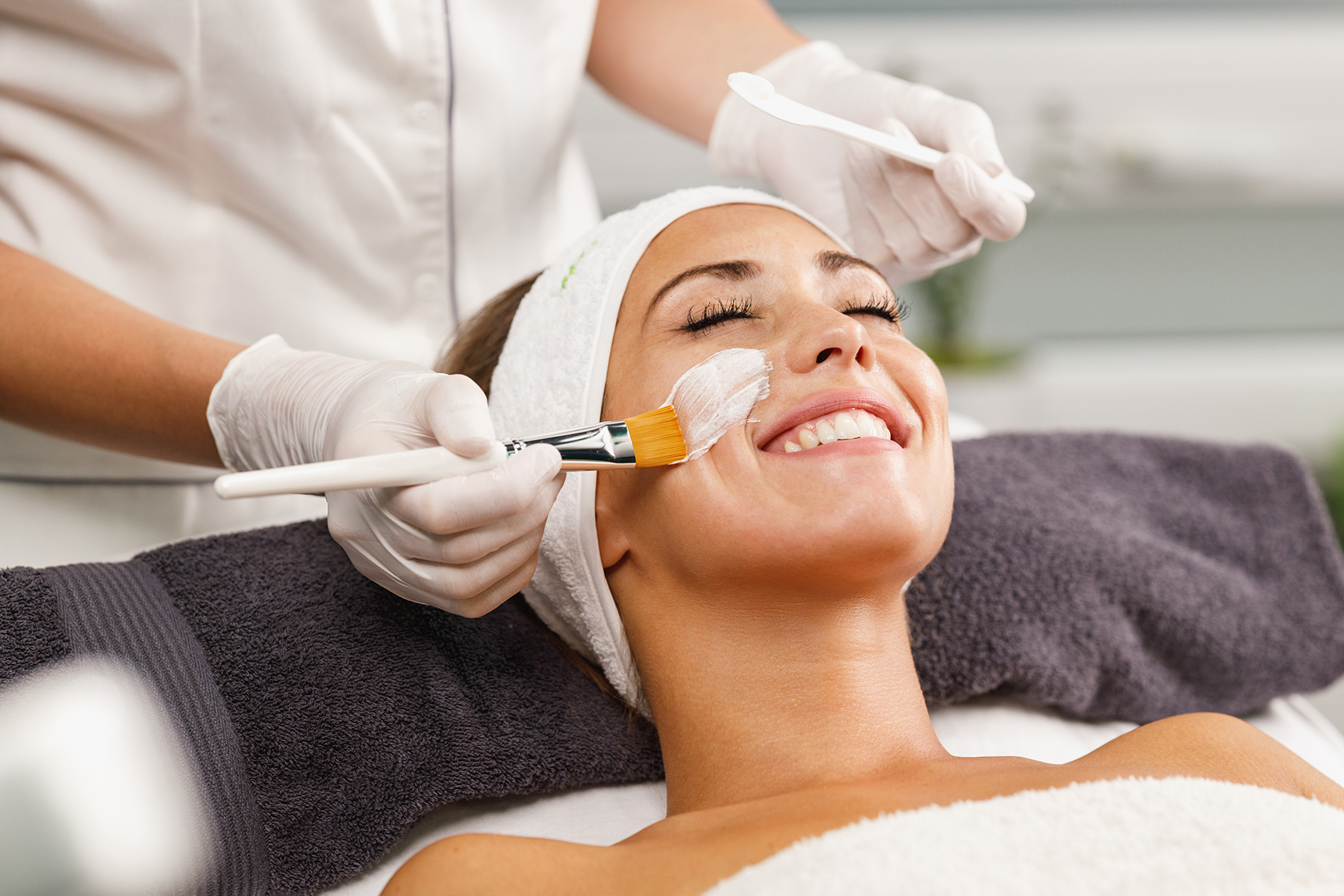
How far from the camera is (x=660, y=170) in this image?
289 centimetres

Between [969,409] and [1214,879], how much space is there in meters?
2.11

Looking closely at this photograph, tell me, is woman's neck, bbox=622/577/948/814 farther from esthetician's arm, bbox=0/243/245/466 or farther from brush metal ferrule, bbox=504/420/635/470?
esthetician's arm, bbox=0/243/245/466

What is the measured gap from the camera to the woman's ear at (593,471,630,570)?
3.65 ft

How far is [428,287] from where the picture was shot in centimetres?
148

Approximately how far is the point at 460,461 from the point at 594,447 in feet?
0.47

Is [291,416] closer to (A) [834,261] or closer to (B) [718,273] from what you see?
(B) [718,273]

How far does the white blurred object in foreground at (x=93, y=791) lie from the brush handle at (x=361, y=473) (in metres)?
0.27

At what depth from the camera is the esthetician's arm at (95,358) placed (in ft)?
3.60

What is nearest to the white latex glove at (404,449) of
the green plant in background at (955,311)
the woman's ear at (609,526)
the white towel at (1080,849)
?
the woman's ear at (609,526)

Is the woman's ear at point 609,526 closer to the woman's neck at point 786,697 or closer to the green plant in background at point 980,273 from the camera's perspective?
the woman's neck at point 786,697

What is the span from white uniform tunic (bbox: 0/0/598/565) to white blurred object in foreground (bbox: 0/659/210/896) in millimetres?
425

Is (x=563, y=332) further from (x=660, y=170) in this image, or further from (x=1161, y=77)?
(x=1161, y=77)

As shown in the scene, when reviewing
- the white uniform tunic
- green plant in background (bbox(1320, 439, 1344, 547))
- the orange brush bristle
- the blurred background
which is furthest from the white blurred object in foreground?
green plant in background (bbox(1320, 439, 1344, 547))

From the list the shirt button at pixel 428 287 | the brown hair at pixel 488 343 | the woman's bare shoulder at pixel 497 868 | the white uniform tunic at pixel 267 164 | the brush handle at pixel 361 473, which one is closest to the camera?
the brush handle at pixel 361 473
